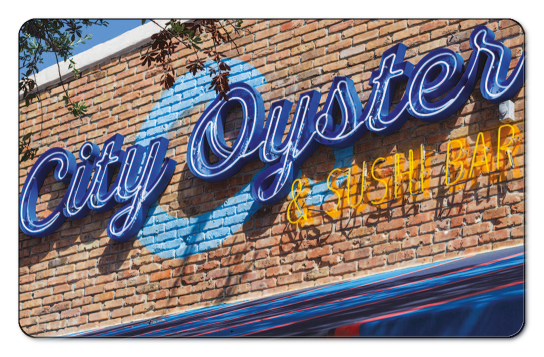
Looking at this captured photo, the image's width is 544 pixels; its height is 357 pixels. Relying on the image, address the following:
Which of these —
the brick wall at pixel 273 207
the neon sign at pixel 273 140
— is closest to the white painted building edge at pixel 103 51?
the brick wall at pixel 273 207

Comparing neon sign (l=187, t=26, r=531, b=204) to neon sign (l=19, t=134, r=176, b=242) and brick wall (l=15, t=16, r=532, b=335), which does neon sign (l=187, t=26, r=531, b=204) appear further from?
neon sign (l=19, t=134, r=176, b=242)

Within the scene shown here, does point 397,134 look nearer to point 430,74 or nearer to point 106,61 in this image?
point 430,74

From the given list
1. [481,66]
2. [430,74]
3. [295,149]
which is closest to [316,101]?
[295,149]

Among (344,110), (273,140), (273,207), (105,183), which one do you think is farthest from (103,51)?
(344,110)

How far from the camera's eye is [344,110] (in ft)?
17.3

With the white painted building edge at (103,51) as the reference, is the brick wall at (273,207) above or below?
below

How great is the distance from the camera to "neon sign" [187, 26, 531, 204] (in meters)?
4.85

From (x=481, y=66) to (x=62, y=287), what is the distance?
12.0ft

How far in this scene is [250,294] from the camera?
5.26m

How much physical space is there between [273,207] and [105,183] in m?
1.56

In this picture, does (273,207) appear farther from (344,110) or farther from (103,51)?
(103,51)

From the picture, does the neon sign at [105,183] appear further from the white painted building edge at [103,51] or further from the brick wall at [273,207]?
the white painted building edge at [103,51]

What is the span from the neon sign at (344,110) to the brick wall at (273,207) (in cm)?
9

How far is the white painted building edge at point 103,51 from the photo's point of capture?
21.0 feet
